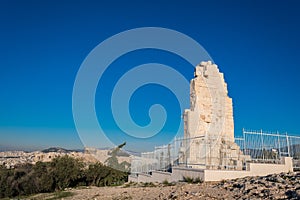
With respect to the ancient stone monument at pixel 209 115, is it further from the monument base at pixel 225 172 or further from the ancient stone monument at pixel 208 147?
the monument base at pixel 225 172

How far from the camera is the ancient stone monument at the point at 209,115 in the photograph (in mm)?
12406

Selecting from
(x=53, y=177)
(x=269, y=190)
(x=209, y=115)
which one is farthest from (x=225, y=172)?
(x=53, y=177)

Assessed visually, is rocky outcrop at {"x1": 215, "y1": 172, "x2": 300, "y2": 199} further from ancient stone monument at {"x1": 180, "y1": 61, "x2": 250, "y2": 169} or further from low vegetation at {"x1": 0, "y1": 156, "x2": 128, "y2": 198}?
low vegetation at {"x1": 0, "y1": 156, "x2": 128, "y2": 198}

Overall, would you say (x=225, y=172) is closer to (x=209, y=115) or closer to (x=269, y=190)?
(x=269, y=190)

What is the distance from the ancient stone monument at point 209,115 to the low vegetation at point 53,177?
569 centimetres

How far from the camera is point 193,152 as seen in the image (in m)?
12.2

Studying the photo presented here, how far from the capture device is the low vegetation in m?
14.0

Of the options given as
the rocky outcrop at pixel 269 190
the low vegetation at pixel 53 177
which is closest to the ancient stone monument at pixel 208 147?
the low vegetation at pixel 53 177

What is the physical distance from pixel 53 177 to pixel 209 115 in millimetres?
8837

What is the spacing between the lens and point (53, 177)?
47.3ft

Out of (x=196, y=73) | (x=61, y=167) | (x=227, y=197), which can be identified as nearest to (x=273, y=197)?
(x=227, y=197)

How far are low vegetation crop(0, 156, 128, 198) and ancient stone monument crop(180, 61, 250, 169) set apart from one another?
5.69 metres

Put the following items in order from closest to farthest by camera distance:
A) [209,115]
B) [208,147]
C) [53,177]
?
[208,147] < [53,177] < [209,115]

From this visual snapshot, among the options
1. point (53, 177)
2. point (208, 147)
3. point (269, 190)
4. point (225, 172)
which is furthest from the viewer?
point (53, 177)
